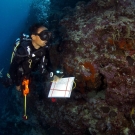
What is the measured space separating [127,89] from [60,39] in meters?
2.59

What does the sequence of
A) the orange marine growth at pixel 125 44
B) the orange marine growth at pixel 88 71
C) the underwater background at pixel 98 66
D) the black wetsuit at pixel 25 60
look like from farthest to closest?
the orange marine growth at pixel 88 71, the underwater background at pixel 98 66, the orange marine growth at pixel 125 44, the black wetsuit at pixel 25 60

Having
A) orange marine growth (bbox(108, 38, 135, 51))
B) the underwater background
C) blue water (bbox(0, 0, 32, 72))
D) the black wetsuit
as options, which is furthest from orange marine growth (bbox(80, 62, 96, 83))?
blue water (bbox(0, 0, 32, 72))

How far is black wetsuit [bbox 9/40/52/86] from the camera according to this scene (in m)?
4.02

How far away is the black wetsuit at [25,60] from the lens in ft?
13.2

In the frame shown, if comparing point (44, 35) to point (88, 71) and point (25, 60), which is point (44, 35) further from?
point (88, 71)

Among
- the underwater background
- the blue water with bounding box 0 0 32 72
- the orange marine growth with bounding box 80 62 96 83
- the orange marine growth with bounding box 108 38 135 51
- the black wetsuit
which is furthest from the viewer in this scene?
the blue water with bounding box 0 0 32 72

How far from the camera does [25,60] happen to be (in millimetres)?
4145

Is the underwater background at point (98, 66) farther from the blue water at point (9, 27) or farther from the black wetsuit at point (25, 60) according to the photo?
the blue water at point (9, 27)

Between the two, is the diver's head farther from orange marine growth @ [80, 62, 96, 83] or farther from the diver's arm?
orange marine growth @ [80, 62, 96, 83]

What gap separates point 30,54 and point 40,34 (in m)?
0.63

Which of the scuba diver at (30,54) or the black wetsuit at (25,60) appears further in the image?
the black wetsuit at (25,60)

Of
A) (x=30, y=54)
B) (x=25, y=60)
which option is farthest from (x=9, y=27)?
(x=30, y=54)

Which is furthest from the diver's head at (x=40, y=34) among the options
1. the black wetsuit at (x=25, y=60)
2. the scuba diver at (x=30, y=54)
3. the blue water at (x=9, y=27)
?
the blue water at (x=9, y=27)

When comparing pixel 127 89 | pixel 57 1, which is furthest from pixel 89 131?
pixel 57 1
